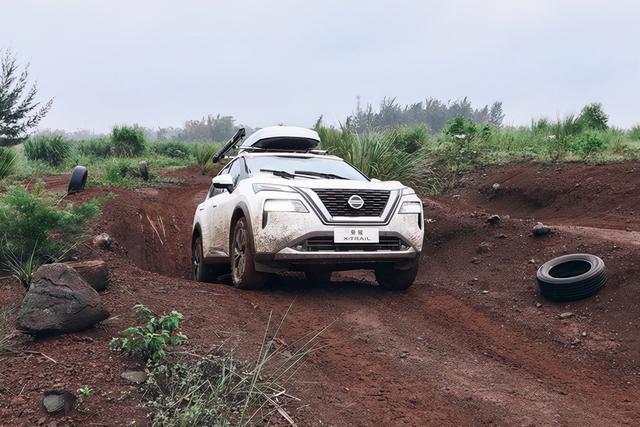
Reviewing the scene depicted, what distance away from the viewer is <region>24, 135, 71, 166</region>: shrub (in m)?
27.8

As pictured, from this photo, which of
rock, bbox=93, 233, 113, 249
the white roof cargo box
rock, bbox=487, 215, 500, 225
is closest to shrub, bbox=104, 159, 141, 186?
the white roof cargo box

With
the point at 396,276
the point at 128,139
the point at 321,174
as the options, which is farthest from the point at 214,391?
the point at 128,139

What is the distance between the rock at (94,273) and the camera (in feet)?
17.1

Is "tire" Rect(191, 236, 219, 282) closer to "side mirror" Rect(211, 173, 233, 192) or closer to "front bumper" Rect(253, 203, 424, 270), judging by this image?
"side mirror" Rect(211, 173, 233, 192)

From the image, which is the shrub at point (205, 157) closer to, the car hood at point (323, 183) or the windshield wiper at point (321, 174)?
the windshield wiper at point (321, 174)

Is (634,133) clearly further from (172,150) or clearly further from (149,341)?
(172,150)

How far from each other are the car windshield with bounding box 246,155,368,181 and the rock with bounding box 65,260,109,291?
256 centimetres

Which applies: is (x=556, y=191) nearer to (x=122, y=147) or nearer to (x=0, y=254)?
(x=0, y=254)

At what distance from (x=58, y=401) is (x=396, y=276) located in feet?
15.1

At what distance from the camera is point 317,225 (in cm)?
624

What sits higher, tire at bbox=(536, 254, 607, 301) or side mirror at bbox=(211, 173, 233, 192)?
side mirror at bbox=(211, 173, 233, 192)

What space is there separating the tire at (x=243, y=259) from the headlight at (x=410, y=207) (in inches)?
66.1

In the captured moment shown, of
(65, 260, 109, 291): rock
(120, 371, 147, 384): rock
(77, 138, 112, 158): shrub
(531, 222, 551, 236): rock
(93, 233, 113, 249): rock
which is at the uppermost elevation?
(77, 138, 112, 158): shrub

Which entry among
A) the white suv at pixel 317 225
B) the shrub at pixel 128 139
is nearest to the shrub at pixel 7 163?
the white suv at pixel 317 225
